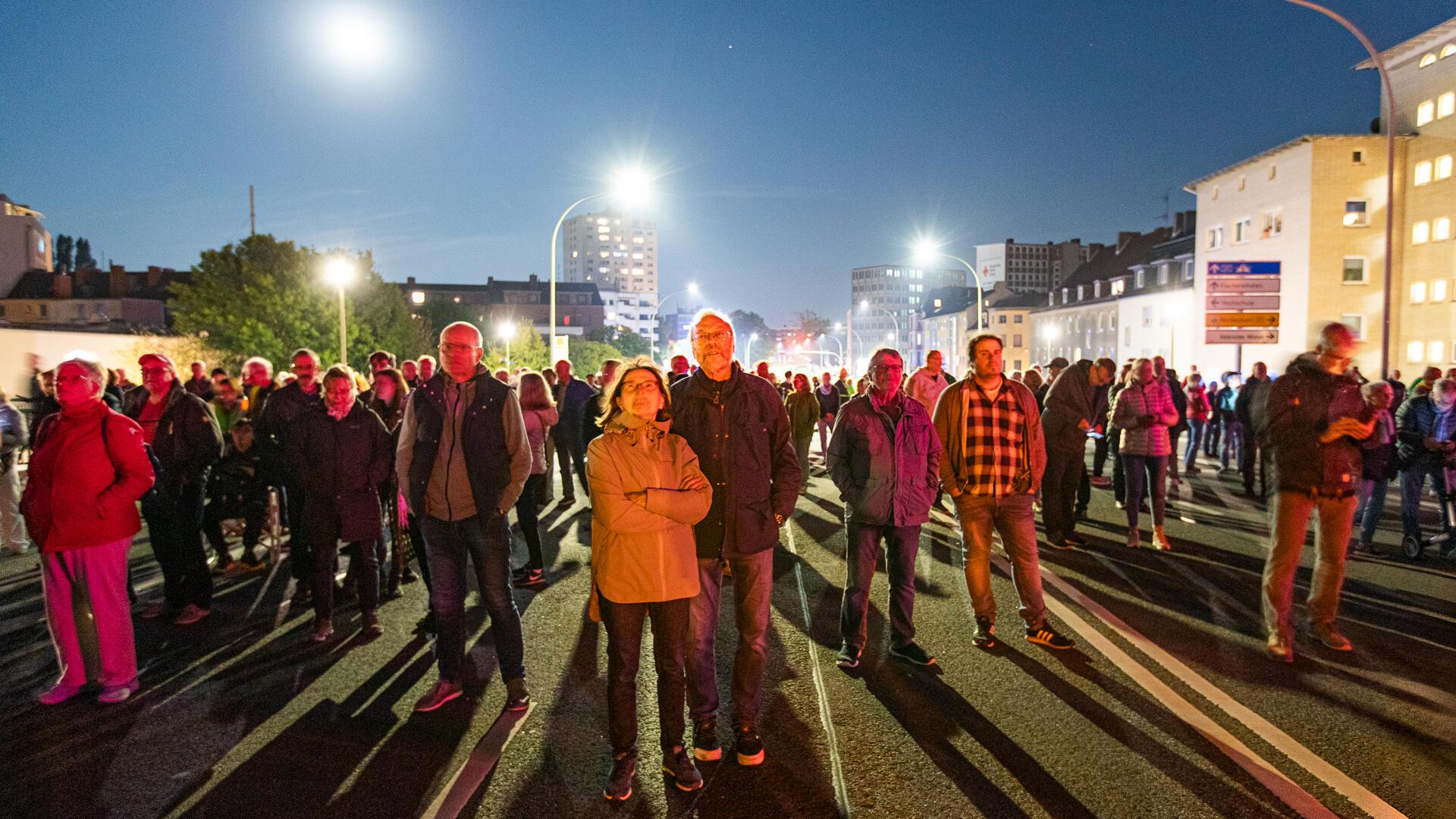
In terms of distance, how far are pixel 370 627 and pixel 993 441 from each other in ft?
15.4

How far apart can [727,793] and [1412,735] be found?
3.49 meters

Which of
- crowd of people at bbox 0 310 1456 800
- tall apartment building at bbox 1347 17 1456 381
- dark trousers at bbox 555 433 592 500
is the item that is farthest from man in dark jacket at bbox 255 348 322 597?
tall apartment building at bbox 1347 17 1456 381

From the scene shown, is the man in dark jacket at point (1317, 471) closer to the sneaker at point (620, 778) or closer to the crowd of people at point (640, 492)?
the crowd of people at point (640, 492)

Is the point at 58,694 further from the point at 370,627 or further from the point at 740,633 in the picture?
the point at 740,633

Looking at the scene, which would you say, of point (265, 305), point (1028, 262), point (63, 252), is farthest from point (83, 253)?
point (1028, 262)

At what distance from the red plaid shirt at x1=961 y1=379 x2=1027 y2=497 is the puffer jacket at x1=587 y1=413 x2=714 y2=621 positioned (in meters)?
2.70

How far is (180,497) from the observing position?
710cm

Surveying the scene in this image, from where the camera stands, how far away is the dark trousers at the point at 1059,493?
9438mm

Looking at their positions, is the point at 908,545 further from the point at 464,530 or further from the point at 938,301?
the point at 938,301

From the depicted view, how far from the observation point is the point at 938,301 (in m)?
124

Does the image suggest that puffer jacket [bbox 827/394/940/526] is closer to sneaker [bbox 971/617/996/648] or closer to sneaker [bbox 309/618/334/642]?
sneaker [bbox 971/617/996/648]

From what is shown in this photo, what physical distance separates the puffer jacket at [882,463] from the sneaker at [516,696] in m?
2.27

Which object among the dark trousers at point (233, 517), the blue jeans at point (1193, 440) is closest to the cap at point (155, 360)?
the dark trousers at point (233, 517)

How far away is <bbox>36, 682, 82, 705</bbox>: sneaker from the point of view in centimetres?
516
